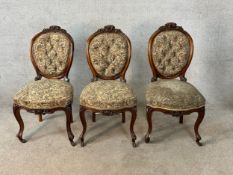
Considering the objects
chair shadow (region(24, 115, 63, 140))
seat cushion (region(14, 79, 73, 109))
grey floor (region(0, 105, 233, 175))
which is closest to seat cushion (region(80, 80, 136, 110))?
seat cushion (region(14, 79, 73, 109))

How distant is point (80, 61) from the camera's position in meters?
3.04

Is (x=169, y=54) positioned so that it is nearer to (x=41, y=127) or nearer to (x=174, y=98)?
(x=174, y=98)

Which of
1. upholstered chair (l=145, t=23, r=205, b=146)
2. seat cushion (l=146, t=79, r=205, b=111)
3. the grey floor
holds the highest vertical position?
upholstered chair (l=145, t=23, r=205, b=146)

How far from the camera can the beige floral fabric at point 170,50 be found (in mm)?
2664

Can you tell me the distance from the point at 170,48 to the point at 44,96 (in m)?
1.24

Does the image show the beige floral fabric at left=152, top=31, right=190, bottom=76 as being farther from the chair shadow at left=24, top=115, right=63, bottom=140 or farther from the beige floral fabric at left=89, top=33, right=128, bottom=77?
the chair shadow at left=24, top=115, right=63, bottom=140

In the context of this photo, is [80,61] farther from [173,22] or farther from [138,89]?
[173,22]

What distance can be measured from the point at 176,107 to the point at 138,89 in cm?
91

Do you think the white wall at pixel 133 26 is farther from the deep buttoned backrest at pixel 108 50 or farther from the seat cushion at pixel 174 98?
the seat cushion at pixel 174 98

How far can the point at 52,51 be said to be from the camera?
2.72 metres

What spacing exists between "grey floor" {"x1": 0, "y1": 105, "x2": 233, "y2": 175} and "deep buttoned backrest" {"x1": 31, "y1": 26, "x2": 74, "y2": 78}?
1.90 ft

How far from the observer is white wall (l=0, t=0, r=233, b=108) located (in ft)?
9.27

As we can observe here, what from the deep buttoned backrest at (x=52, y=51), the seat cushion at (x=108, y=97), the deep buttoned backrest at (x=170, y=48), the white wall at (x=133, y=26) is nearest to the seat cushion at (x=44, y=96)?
the seat cushion at (x=108, y=97)

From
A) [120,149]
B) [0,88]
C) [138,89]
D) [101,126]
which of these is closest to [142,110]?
[138,89]
